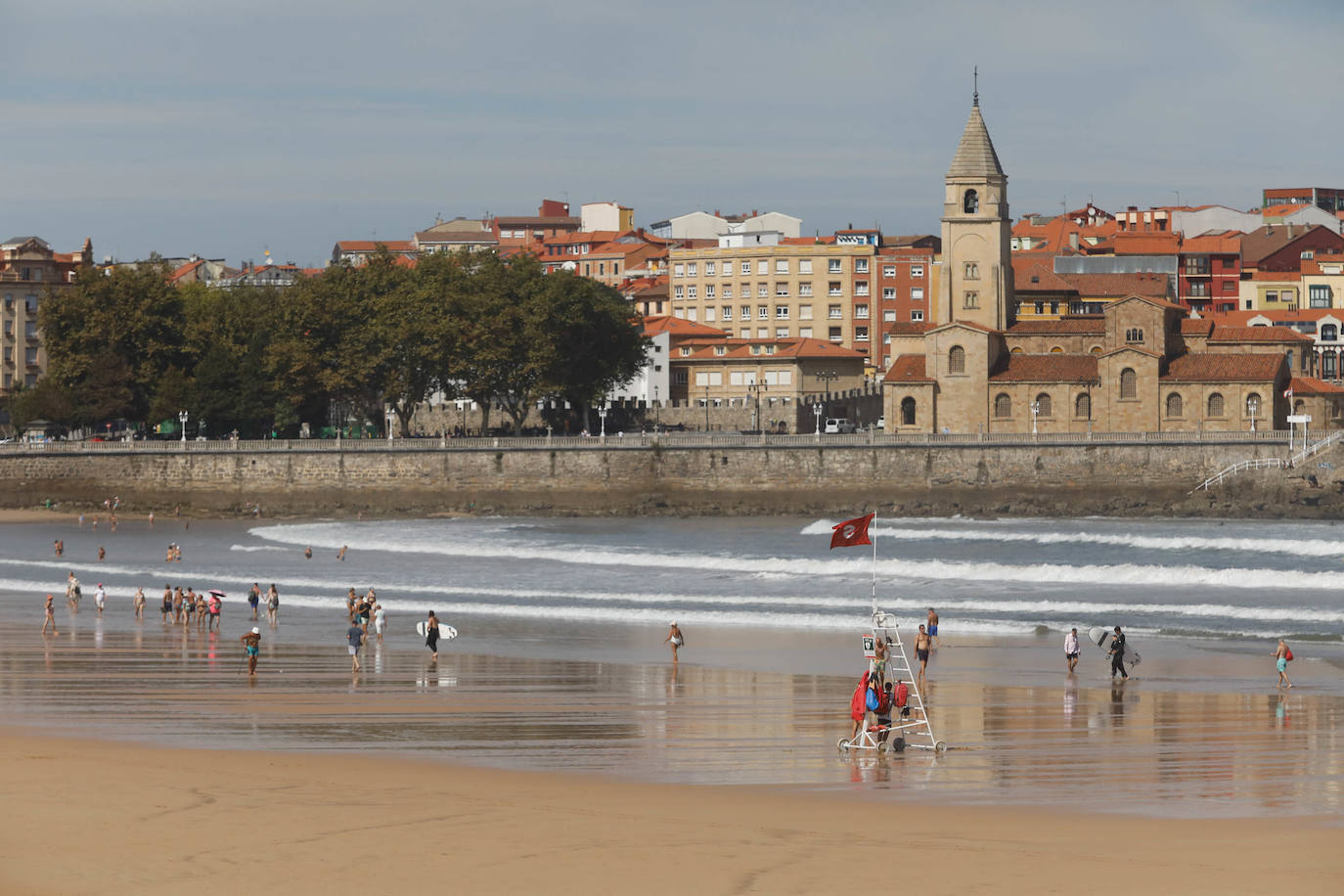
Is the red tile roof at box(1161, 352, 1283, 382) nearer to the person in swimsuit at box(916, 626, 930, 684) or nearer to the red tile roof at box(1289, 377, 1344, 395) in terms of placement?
the red tile roof at box(1289, 377, 1344, 395)

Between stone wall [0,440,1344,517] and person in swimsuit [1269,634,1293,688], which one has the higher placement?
stone wall [0,440,1344,517]

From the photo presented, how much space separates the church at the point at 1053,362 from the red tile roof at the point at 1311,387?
0.08 meters

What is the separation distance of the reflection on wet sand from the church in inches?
1878

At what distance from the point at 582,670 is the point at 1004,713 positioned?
734cm

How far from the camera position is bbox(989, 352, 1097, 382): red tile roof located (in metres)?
73.8

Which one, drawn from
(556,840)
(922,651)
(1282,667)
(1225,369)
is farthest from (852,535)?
(1225,369)

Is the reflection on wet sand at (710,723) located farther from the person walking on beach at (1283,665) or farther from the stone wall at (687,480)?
the stone wall at (687,480)

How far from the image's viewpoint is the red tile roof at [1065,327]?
78625 millimetres

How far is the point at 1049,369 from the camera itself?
74.5 metres

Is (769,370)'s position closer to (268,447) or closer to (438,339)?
(438,339)

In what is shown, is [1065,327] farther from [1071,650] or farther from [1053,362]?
[1071,650]

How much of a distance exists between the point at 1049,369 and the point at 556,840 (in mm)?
61116

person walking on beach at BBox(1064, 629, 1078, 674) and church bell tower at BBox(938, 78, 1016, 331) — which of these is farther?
church bell tower at BBox(938, 78, 1016, 331)

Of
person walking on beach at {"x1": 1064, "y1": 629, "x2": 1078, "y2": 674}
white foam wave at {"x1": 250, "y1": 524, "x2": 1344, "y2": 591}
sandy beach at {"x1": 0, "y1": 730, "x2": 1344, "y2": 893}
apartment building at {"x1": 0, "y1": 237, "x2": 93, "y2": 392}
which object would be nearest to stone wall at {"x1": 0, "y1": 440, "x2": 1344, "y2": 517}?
white foam wave at {"x1": 250, "y1": 524, "x2": 1344, "y2": 591}
